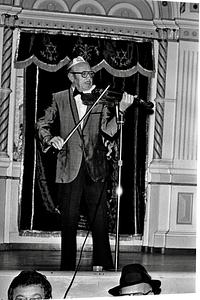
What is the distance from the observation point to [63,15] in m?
3.29

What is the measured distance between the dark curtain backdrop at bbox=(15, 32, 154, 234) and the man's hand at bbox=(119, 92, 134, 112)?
0.10 feet

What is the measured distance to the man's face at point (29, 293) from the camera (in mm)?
2896

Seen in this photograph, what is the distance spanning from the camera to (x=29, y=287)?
2.94 metres

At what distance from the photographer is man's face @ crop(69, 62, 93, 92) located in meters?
3.24

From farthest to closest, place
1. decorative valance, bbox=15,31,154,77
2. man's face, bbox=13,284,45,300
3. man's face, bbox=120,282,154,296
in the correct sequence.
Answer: decorative valance, bbox=15,31,154,77, man's face, bbox=120,282,154,296, man's face, bbox=13,284,45,300

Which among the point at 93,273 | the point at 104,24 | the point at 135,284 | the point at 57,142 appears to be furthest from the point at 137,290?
Answer: the point at 104,24

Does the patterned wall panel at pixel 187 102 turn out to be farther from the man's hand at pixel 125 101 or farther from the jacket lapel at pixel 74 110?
the jacket lapel at pixel 74 110

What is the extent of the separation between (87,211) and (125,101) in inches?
22.3

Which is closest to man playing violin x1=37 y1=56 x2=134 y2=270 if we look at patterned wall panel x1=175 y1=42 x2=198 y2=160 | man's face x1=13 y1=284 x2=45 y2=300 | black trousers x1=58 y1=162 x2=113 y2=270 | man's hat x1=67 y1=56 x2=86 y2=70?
black trousers x1=58 y1=162 x2=113 y2=270

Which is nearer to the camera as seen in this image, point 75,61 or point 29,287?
point 29,287

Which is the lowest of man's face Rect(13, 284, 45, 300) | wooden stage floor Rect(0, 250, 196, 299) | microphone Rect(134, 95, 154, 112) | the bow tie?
man's face Rect(13, 284, 45, 300)

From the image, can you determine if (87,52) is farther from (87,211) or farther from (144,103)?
(87,211)

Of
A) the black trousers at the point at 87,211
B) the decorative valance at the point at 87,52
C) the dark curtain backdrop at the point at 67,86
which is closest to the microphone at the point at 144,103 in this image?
the dark curtain backdrop at the point at 67,86

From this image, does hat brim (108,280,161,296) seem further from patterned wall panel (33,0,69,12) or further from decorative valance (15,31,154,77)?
patterned wall panel (33,0,69,12)
